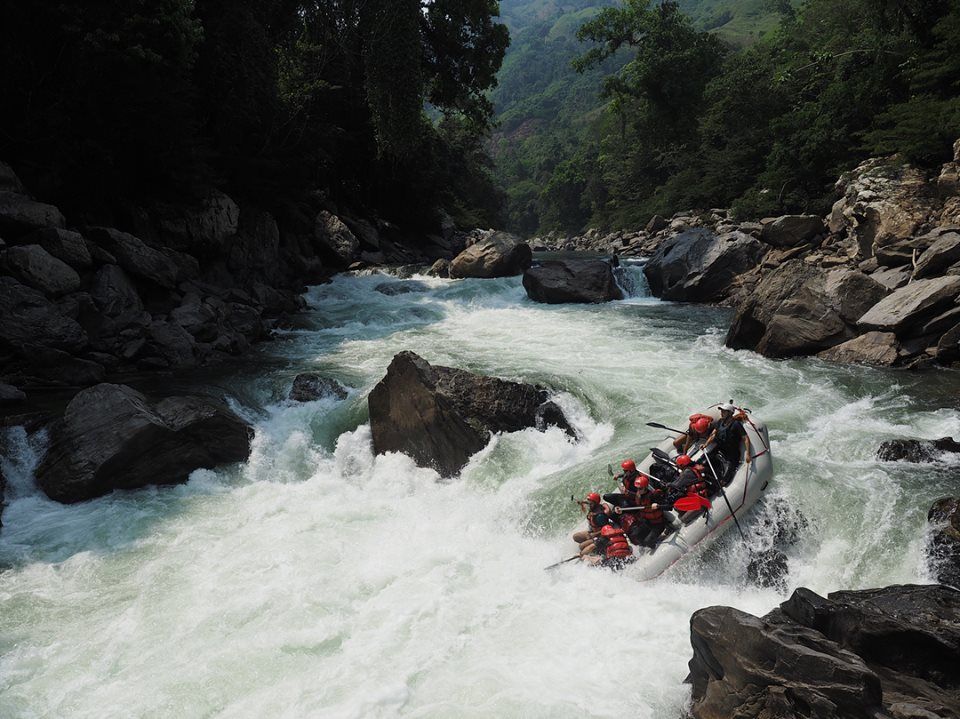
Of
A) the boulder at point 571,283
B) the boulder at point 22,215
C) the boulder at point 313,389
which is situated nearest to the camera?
the boulder at point 313,389

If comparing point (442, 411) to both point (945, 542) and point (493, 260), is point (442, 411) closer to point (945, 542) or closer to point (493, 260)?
point (945, 542)

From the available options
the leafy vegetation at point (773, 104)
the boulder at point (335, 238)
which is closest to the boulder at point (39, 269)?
the boulder at point (335, 238)

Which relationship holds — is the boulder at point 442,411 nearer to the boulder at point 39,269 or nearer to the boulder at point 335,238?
the boulder at point 39,269

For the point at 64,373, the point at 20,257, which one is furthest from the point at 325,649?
the point at 20,257

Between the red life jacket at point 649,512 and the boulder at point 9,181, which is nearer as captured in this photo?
the red life jacket at point 649,512

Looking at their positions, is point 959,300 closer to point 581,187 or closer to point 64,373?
point 64,373

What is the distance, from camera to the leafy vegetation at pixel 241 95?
12.2m

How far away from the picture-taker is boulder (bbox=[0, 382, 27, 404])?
917 centimetres

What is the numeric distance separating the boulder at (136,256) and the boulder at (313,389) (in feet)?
15.8

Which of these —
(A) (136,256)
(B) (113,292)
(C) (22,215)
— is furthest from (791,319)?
(C) (22,215)

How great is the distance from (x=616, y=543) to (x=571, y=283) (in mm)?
13582

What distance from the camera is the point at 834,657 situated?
156 inches

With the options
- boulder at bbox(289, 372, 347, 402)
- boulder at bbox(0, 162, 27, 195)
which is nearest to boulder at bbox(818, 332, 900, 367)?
boulder at bbox(289, 372, 347, 402)

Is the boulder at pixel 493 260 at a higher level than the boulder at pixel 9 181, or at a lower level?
lower
